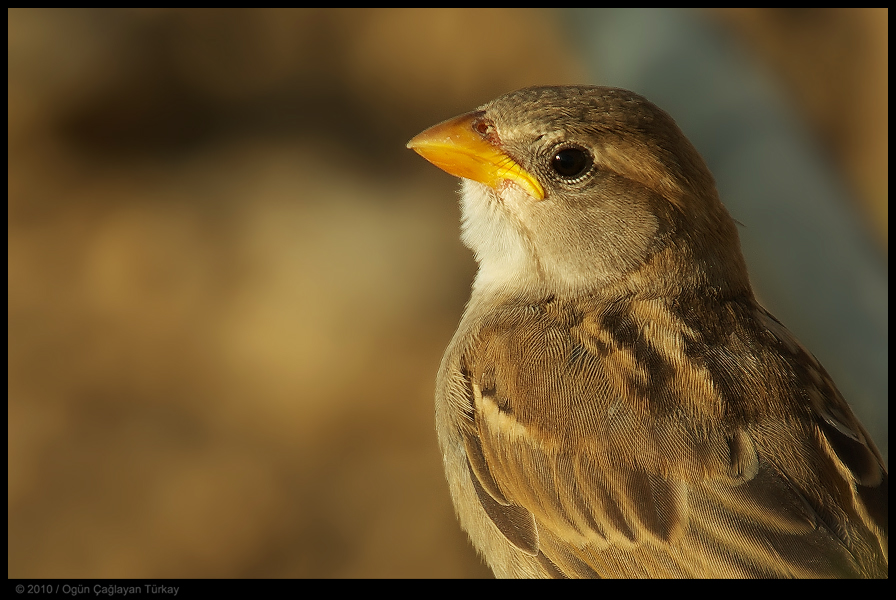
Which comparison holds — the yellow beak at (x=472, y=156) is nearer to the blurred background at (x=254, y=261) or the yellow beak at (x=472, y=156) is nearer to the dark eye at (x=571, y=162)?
the dark eye at (x=571, y=162)

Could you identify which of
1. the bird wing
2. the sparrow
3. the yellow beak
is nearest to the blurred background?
the yellow beak

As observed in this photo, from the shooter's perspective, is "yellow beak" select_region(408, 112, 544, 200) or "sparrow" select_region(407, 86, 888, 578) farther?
"yellow beak" select_region(408, 112, 544, 200)

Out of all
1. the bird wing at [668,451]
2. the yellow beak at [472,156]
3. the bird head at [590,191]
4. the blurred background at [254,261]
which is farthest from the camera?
the blurred background at [254,261]

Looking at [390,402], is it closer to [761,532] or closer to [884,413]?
[884,413]

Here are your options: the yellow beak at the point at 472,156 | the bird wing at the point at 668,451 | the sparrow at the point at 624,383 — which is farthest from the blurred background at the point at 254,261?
the bird wing at the point at 668,451

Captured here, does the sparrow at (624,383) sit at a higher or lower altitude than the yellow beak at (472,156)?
lower

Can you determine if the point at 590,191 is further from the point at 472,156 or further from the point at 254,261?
the point at 254,261

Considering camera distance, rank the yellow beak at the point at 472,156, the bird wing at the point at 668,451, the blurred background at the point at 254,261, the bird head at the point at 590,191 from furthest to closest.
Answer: the blurred background at the point at 254,261 < the yellow beak at the point at 472,156 < the bird head at the point at 590,191 < the bird wing at the point at 668,451

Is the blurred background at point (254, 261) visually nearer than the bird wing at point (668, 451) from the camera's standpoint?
No

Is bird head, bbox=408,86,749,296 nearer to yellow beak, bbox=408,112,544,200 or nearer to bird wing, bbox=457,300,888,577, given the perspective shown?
yellow beak, bbox=408,112,544,200
